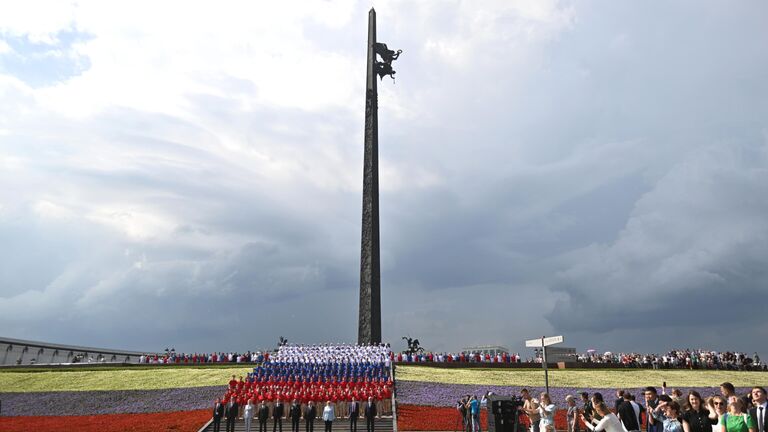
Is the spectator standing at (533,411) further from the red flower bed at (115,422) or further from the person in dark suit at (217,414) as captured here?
the red flower bed at (115,422)

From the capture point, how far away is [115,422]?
2111cm

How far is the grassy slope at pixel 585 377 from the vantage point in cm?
2853

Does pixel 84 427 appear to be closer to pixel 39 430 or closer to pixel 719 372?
pixel 39 430

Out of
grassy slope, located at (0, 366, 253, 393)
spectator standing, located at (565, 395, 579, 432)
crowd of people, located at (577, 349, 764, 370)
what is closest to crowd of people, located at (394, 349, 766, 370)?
crowd of people, located at (577, 349, 764, 370)

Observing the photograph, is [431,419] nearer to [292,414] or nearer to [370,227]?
[292,414]

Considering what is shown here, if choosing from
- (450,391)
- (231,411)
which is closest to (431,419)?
(450,391)

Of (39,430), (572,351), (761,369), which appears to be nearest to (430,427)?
(39,430)

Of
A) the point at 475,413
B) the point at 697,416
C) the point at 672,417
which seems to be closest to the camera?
the point at 672,417

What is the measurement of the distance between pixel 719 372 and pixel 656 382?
24.2 feet

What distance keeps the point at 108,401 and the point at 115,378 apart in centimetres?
458

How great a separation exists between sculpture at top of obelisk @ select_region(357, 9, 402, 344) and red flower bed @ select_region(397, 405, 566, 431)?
1542 centimetres

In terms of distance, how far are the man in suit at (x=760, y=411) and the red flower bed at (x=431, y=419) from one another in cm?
1147

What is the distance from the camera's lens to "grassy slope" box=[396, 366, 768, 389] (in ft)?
93.6

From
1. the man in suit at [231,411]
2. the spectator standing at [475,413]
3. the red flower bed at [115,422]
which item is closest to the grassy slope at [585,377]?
the man in suit at [231,411]
